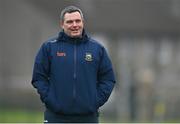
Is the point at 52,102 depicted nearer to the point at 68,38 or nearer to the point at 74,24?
the point at 68,38

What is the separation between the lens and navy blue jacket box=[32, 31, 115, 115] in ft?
26.3

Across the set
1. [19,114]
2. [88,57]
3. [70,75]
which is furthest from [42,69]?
[19,114]

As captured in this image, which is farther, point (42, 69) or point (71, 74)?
point (42, 69)

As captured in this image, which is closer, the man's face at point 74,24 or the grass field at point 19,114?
the man's face at point 74,24

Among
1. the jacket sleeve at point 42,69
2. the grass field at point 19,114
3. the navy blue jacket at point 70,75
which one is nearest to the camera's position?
the navy blue jacket at point 70,75

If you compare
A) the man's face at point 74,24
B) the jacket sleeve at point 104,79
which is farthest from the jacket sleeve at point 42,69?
the jacket sleeve at point 104,79

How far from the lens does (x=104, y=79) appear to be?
27.2 ft

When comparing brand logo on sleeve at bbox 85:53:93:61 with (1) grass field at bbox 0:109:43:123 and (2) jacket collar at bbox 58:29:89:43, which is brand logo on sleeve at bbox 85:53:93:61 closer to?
(2) jacket collar at bbox 58:29:89:43

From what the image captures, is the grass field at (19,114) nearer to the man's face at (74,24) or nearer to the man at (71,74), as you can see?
the man at (71,74)

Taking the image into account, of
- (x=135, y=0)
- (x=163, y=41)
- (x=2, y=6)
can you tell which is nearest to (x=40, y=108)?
(x=2, y=6)

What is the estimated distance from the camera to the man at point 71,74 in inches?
316

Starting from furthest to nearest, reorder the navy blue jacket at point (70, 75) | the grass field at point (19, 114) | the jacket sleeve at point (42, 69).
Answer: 1. the grass field at point (19, 114)
2. the jacket sleeve at point (42, 69)
3. the navy blue jacket at point (70, 75)

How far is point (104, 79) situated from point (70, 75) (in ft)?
1.30

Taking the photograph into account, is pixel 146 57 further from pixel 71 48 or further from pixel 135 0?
pixel 71 48
